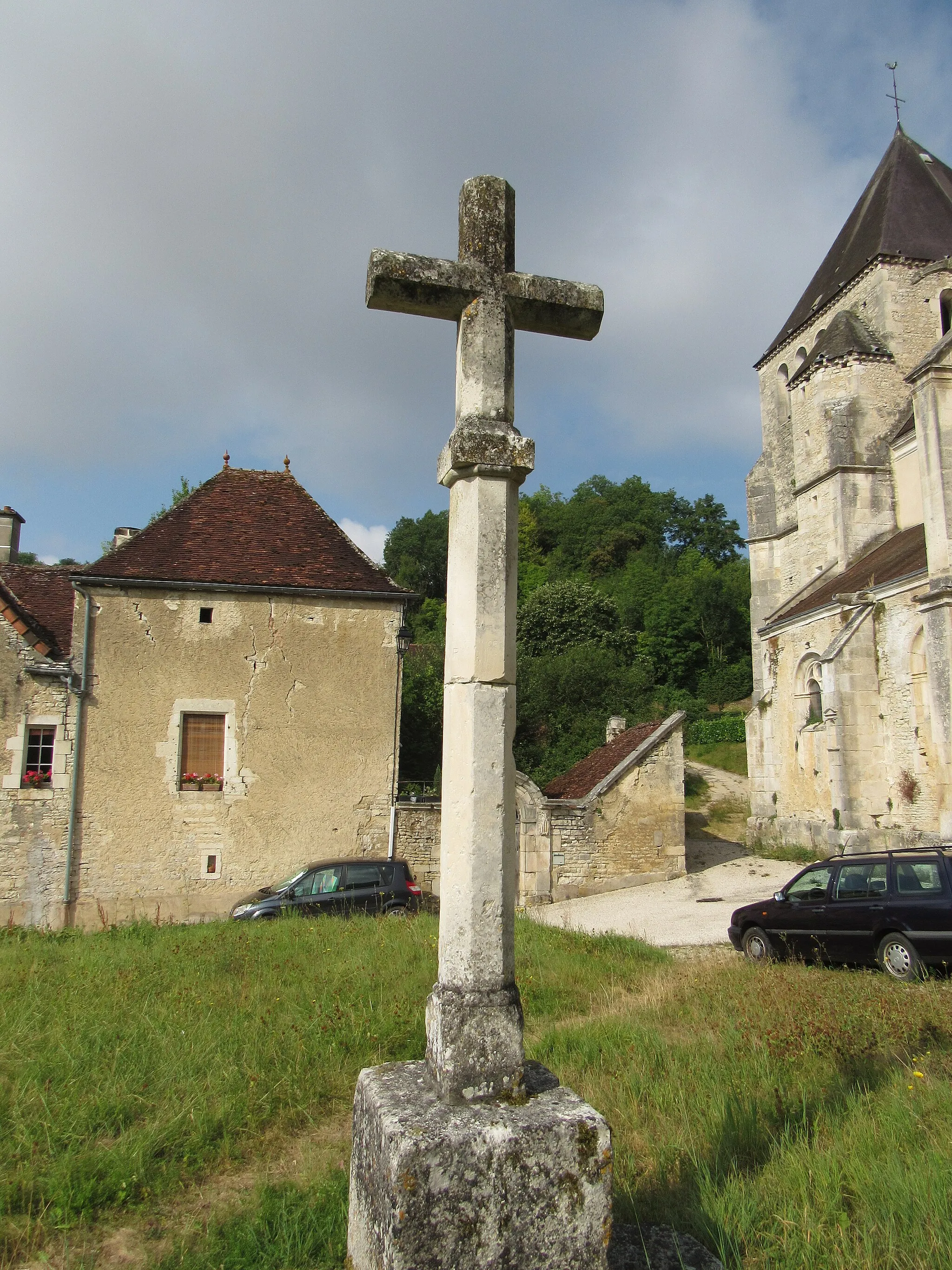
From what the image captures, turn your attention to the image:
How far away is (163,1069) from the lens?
4863 millimetres

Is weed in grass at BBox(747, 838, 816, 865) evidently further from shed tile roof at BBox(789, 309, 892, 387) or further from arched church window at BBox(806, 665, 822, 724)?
shed tile roof at BBox(789, 309, 892, 387)

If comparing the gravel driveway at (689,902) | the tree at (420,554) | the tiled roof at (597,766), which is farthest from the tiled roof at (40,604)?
the tree at (420,554)

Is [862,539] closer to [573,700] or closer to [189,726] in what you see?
[573,700]

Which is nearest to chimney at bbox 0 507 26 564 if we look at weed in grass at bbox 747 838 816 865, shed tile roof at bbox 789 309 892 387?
weed in grass at bbox 747 838 816 865

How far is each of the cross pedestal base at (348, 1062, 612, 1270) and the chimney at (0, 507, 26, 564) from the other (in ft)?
57.6

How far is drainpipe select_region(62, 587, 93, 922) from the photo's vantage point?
13.1m

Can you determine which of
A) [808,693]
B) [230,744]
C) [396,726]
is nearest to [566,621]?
[808,693]

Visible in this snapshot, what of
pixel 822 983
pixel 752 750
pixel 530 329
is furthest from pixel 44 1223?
pixel 752 750

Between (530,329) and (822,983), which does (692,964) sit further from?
(530,329)

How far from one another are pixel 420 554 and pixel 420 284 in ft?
178

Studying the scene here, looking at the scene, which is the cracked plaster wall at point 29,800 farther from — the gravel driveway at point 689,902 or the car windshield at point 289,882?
the gravel driveway at point 689,902

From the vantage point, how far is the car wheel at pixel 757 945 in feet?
31.1

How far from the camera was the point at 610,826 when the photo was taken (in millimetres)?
16406

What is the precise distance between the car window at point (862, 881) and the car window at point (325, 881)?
6787mm
